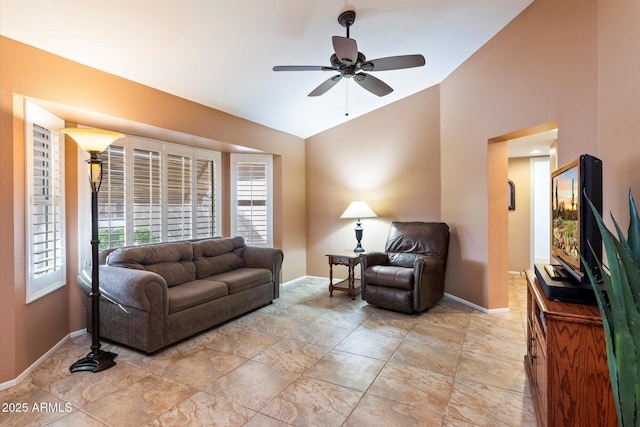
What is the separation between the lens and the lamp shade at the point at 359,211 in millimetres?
4717

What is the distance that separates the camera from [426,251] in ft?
13.6

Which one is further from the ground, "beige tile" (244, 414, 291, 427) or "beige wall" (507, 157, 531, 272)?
"beige wall" (507, 157, 531, 272)

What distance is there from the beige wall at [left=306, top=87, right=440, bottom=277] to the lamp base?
3.50 m

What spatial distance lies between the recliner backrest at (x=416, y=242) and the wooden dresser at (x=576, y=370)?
2.63 meters

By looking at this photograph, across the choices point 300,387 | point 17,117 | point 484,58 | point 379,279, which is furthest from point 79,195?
point 484,58

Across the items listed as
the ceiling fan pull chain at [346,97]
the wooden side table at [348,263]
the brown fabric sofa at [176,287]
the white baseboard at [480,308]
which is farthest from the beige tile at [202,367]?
the ceiling fan pull chain at [346,97]

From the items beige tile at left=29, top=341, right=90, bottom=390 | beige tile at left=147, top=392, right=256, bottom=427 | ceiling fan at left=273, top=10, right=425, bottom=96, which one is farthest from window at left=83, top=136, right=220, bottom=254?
beige tile at left=147, top=392, right=256, bottom=427

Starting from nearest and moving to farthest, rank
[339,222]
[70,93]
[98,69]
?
[70,93] < [98,69] < [339,222]

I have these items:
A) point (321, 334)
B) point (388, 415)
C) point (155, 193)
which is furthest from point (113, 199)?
point (388, 415)

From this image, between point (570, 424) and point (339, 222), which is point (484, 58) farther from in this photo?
point (570, 424)

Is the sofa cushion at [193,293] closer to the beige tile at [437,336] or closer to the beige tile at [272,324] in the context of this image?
the beige tile at [272,324]

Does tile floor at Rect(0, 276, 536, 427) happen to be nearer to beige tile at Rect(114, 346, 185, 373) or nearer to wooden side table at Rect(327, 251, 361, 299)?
beige tile at Rect(114, 346, 185, 373)

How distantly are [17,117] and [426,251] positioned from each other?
4.29 metres

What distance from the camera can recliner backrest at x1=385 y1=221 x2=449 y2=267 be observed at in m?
4.14
